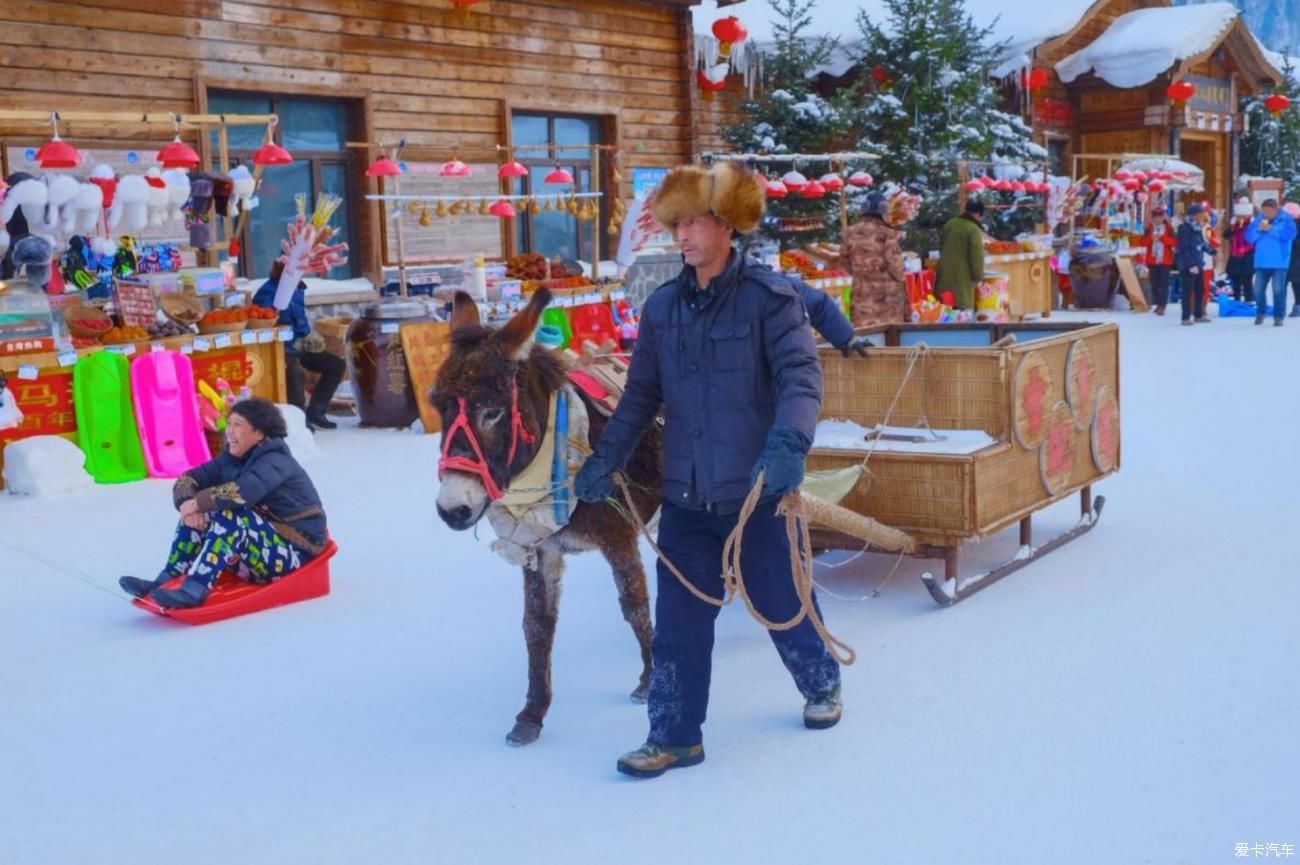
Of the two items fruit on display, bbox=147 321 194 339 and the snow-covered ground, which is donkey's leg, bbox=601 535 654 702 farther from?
fruit on display, bbox=147 321 194 339

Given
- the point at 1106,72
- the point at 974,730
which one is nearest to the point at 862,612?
the point at 974,730

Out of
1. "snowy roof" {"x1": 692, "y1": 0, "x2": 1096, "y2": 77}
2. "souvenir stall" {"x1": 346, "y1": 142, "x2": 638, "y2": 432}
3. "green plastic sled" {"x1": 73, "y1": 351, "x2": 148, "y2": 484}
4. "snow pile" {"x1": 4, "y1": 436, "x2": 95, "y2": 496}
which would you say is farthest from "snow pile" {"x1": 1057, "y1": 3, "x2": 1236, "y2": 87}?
"snow pile" {"x1": 4, "y1": 436, "x2": 95, "y2": 496}

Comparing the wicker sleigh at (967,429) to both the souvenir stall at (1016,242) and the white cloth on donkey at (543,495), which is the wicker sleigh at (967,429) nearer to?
the white cloth on donkey at (543,495)

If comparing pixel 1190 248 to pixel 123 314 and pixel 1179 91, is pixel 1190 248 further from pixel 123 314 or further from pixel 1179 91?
pixel 123 314

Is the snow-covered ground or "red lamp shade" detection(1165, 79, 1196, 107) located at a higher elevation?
"red lamp shade" detection(1165, 79, 1196, 107)

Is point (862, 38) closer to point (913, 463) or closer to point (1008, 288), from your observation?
point (1008, 288)

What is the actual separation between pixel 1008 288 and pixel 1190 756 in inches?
602

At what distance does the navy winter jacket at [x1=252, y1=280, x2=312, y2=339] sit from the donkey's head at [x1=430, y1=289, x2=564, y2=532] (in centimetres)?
698

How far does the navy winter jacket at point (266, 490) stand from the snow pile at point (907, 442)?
218cm

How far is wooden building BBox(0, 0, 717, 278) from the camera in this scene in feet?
36.7

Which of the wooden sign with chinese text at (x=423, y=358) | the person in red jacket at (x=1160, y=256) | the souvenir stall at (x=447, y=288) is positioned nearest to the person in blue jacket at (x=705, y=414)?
the souvenir stall at (x=447, y=288)

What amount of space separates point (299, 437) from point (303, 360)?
59.1 inches

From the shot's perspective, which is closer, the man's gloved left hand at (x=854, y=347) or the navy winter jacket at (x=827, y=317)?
the navy winter jacket at (x=827, y=317)

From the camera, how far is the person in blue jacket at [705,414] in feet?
13.1
